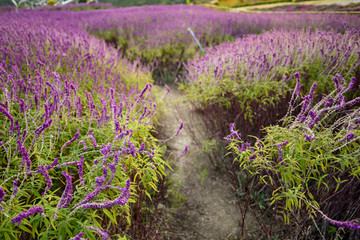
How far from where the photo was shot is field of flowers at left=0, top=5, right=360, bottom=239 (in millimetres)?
1264

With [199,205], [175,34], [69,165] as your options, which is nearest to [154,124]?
[199,205]

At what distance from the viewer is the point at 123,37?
7.32 metres

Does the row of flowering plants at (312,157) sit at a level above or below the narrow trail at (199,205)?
above

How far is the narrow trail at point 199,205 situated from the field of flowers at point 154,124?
0.68 feet

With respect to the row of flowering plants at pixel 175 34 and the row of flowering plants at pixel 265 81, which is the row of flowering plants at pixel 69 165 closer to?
the row of flowering plants at pixel 265 81

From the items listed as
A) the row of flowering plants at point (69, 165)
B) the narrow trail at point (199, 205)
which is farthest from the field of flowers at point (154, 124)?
the narrow trail at point (199, 205)

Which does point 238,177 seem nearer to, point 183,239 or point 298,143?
point 183,239

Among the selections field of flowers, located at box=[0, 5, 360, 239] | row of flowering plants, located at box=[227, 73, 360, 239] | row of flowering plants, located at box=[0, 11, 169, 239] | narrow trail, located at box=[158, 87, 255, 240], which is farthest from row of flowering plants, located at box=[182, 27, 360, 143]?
row of flowering plants, located at box=[0, 11, 169, 239]

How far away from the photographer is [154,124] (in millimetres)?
3375

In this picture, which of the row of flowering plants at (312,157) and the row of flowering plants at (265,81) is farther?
the row of flowering plants at (265,81)

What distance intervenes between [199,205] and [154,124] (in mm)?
1402

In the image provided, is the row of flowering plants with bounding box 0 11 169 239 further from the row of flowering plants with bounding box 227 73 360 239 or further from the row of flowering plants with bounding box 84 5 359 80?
the row of flowering plants with bounding box 84 5 359 80

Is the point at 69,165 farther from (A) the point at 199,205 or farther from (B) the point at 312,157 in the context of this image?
(B) the point at 312,157

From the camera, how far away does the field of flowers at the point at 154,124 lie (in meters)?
1.26
